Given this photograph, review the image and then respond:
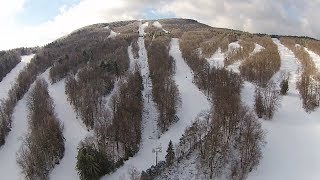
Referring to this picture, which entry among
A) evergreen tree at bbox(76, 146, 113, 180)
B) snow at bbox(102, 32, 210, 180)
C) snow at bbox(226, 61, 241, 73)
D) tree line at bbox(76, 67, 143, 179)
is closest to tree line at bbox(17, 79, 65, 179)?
tree line at bbox(76, 67, 143, 179)

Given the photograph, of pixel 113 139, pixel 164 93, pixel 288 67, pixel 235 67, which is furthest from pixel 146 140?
pixel 288 67

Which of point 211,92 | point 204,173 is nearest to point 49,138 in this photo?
point 204,173

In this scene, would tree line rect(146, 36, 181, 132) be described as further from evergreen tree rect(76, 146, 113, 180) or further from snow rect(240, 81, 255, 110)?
evergreen tree rect(76, 146, 113, 180)

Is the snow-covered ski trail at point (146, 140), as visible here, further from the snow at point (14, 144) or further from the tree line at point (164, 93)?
the snow at point (14, 144)

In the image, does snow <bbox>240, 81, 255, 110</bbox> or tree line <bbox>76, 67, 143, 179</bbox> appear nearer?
tree line <bbox>76, 67, 143, 179</bbox>

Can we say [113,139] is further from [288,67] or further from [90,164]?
[288,67]

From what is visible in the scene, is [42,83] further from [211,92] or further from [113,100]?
[211,92]
